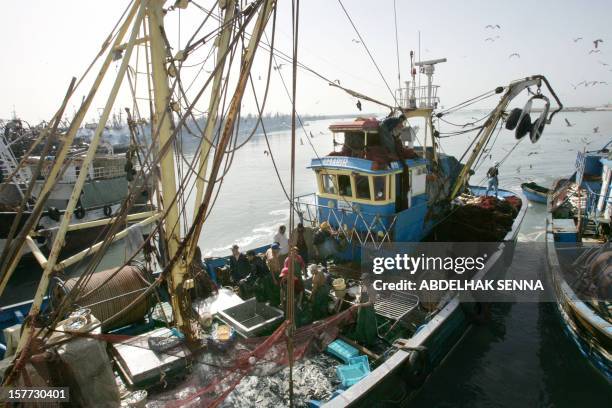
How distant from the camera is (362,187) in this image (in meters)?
11.9

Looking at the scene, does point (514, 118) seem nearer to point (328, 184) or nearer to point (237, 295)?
point (328, 184)

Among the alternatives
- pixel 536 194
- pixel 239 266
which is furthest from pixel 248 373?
pixel 536 194

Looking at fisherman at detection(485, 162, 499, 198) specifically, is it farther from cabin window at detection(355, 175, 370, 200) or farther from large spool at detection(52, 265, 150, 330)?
large spool at detection(52, 265, 150, 330)

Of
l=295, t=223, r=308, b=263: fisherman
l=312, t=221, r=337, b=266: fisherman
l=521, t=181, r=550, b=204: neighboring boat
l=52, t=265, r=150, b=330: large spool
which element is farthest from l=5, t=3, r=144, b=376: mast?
l=521, t=181, r=550, b=204: neighboring boat

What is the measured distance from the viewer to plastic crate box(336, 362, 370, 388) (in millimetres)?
6793

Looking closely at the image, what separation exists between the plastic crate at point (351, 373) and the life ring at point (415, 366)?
2.73ft

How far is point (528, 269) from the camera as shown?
15.0 metres

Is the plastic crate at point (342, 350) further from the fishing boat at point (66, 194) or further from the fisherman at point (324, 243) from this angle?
the fishing boat at point (66, 194)

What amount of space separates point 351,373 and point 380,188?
590cm

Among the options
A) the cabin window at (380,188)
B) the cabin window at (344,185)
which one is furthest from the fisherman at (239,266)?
the cabin window at (380,188)

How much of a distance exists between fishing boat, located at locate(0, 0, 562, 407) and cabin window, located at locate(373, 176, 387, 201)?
10 centimetres

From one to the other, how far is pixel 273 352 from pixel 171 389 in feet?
6.01

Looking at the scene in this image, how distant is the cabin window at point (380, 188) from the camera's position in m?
11.3

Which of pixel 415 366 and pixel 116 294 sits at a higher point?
pixel 116 294
